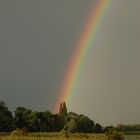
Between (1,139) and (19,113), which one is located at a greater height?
(19,113)

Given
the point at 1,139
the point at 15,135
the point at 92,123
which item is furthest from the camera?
the point at 92,123

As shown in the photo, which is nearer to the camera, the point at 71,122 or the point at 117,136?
the point at 117,136

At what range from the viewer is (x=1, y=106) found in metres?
121

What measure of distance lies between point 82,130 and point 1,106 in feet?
71.2

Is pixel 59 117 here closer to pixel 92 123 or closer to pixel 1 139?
pixel 92 123

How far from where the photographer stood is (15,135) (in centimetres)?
7269

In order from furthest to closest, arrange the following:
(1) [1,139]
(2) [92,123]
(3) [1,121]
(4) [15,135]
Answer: (2) [92,123], (3) [1,121], (4) [15,135], (1) [1,139]

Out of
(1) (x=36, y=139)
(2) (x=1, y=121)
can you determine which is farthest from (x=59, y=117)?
(1) (x=36, y=139)

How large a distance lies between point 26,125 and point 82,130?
14.0 metres

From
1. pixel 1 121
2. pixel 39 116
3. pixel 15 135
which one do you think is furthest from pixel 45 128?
pixel 15 135

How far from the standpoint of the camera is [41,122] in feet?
370

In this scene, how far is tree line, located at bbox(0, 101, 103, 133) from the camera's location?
10981cm

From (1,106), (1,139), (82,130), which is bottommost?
(1,139)

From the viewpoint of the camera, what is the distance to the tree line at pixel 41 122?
360ft
